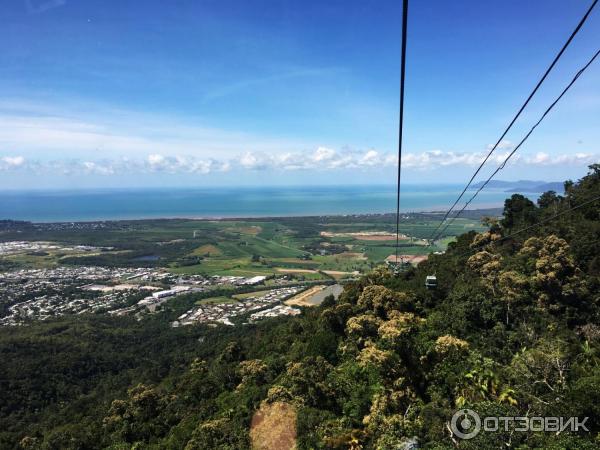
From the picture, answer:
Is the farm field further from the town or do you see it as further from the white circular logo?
the white circular logo

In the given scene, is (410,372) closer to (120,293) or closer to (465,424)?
(465,424)

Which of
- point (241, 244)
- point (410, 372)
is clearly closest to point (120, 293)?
point (241, 244)

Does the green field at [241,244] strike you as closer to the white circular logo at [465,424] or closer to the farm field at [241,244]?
the farm field at [241,244]

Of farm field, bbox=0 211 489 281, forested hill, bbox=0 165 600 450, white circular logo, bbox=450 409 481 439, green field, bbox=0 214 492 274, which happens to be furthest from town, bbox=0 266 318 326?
white circular logo, bbox=450 409 481 439

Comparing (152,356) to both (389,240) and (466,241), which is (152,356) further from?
(389,240)

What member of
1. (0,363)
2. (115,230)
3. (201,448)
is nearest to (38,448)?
(201,448)
